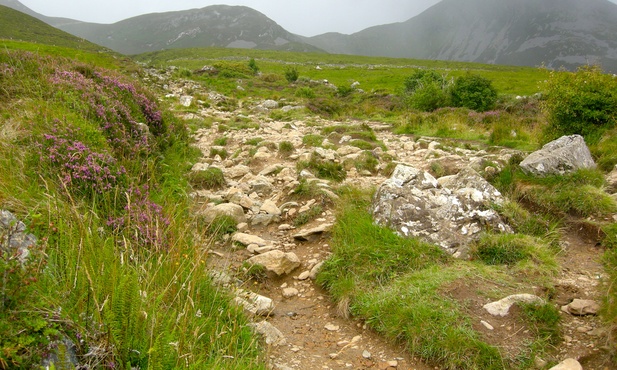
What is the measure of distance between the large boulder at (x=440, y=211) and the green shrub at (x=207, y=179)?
372 centimetres

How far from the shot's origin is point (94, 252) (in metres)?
2.88

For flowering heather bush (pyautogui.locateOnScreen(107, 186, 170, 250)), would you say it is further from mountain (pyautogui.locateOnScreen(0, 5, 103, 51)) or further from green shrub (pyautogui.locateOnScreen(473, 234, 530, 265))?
mountain (pyautogui.locateOnScreen(0, 5, 103, 51))

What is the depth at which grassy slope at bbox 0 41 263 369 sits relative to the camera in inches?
82.1

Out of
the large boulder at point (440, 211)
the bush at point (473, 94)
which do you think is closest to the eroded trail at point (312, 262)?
the large boulder at point (440, 211)

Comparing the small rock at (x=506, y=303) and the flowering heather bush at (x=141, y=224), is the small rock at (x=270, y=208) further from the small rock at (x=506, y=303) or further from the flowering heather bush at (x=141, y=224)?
the small rock at (x=506, y=303)

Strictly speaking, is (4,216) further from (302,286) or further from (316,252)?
(316,252)

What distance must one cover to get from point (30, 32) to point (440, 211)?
297ft

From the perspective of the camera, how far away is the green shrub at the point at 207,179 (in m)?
7.90

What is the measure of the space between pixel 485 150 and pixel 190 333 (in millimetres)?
10658

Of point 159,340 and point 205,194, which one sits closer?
point 159,340

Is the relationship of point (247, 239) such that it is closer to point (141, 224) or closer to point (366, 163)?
point (141, 224)

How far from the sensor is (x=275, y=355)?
11.5 ft

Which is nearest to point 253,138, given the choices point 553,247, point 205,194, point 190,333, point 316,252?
point 205,194

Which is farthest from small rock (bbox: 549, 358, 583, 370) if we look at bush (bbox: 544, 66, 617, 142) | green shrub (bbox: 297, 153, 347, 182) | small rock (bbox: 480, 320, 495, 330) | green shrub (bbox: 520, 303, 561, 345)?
bush (bbox: 544, 66, 617, 142)
